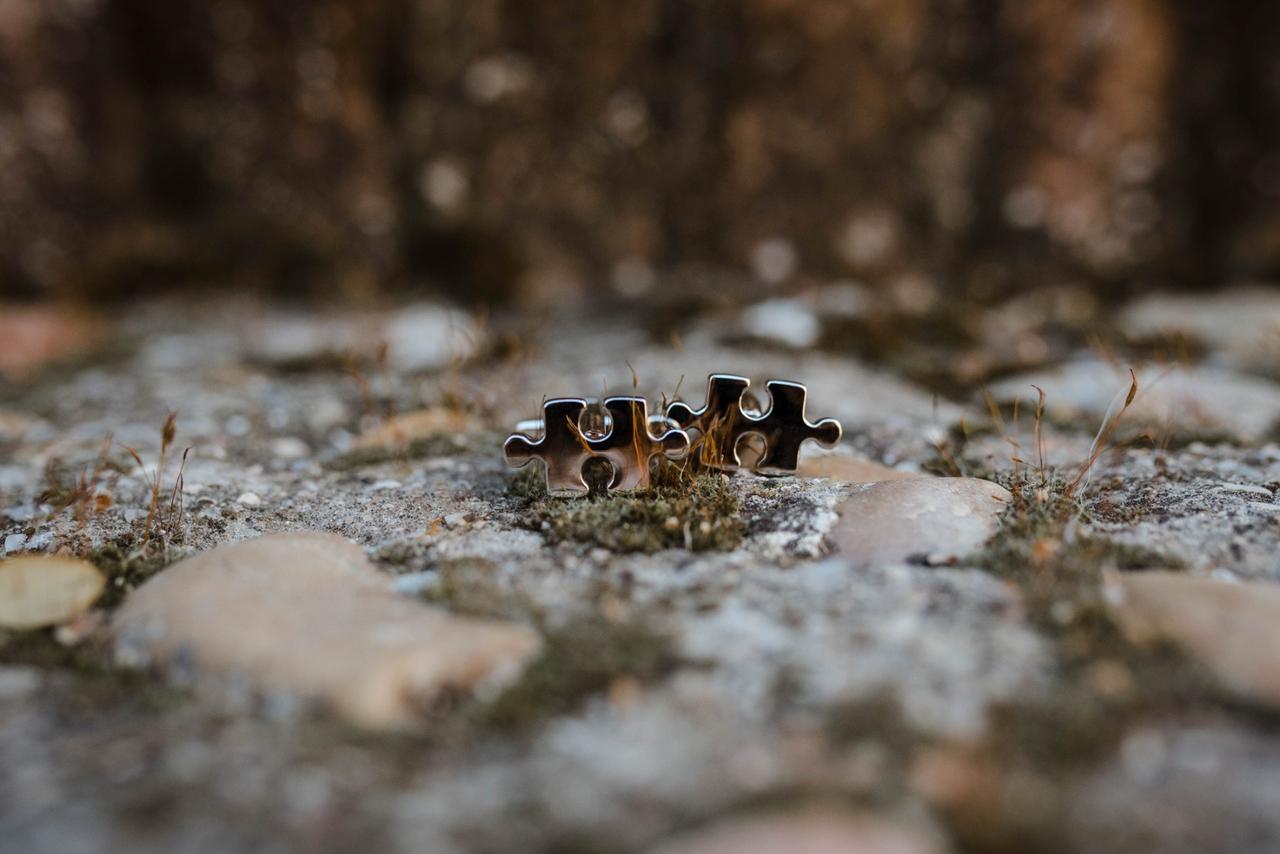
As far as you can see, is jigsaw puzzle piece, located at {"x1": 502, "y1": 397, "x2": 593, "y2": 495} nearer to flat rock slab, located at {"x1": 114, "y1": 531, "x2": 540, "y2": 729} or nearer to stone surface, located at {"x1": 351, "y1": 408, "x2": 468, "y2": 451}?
flat rock slab, located at {"x1": 114, "y1": 531, "x2": 540, "y2": 729}

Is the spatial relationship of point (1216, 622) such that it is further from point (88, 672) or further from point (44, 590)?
point (44, 590)

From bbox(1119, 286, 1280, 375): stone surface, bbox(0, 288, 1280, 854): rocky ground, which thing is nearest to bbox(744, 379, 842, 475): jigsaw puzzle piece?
bbox(0, 288, 1280, 854): rocky ground

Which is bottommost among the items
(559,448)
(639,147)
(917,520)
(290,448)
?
(290,448)

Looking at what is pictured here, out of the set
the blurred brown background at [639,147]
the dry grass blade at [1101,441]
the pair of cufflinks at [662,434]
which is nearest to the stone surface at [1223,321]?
the blurred brown background at [639,147]

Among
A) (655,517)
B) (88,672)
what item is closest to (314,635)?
(88,672)

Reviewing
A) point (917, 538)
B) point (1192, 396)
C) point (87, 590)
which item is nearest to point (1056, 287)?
point (1192, 396)

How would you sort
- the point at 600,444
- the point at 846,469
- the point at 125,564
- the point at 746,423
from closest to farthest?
the point at 125,564 → the point at 600,444 → the point at 746,423 → the point at 846,469

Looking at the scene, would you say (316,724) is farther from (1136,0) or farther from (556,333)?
(1136,0)
